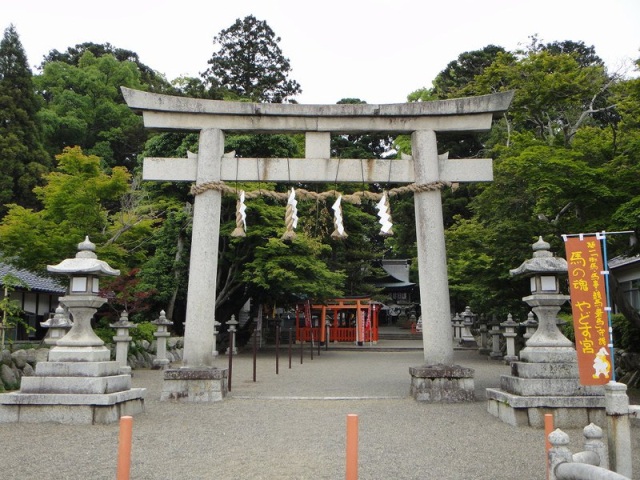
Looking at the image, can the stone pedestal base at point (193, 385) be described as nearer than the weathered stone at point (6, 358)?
Yes

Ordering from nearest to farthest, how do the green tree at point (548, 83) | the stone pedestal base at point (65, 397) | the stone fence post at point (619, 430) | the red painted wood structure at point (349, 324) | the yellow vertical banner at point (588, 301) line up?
the stone fence post at point (619, 430), the yellow vertical banner at point (588, 301), the stone pedestal base at point (65, 397), the green tree at point (548, 83), the red painted wood structure at point (349, 324)

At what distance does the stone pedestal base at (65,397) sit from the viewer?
8.30m

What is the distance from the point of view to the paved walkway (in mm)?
5910

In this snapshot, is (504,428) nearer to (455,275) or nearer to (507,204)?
(507,204)

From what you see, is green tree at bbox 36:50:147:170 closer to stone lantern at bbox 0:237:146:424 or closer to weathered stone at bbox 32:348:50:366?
weathered stone at bbox 32:348:50:366

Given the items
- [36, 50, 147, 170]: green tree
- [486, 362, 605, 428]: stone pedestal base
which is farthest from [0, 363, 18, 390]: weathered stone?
[36, 50, 147, 170]: green tree

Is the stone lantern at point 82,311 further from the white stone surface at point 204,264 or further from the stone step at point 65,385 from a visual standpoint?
the white stone surface at point 204,264

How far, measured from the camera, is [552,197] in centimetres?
1123

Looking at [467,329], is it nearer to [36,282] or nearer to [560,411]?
[36,282]

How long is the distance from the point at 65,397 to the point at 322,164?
6.20 meters

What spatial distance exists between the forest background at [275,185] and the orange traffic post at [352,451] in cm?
689

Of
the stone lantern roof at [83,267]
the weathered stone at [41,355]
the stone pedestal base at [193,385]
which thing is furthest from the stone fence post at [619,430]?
the weathered stone at [41,355]

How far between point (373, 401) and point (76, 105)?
33.2 m

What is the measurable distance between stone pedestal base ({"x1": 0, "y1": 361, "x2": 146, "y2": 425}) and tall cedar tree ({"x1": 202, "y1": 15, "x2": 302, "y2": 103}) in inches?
1299
